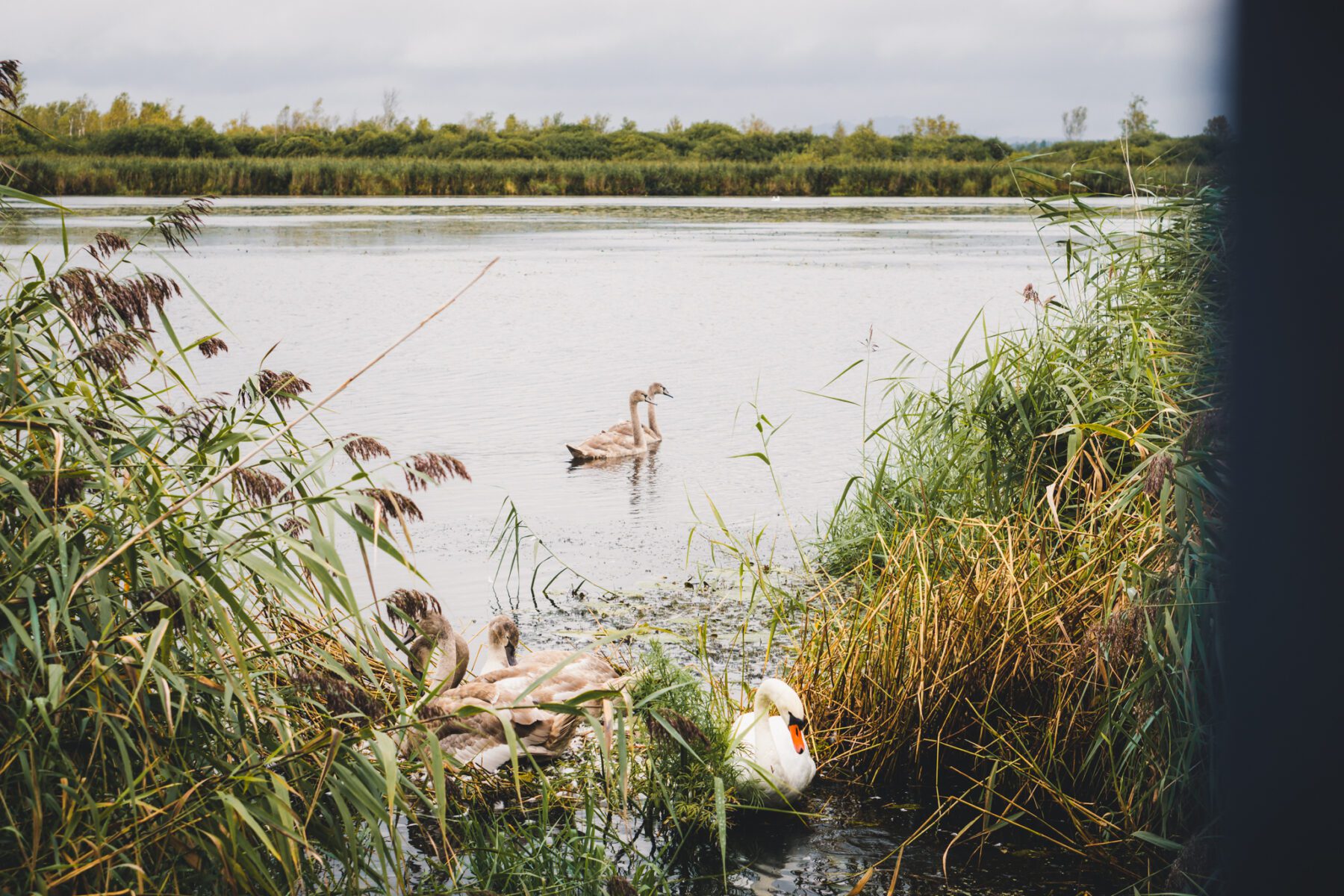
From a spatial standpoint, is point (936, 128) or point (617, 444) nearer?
point (617, 444)

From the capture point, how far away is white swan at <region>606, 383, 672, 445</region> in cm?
953

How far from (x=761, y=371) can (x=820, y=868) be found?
30.9 feet

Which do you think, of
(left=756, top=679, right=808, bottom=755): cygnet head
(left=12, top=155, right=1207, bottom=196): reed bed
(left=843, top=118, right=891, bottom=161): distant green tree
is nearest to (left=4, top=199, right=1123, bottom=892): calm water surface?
(left=756, top=679, right=808, bottom=755): cygnet head

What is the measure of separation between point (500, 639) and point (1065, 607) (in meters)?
2.08

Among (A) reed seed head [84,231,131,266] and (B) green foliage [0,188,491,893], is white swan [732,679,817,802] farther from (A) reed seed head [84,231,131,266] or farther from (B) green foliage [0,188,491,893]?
(A) reed seed head [84,231,131,266]

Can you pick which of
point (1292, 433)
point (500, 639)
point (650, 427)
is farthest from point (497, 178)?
point (1292, 433)

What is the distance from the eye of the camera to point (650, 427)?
404 inches

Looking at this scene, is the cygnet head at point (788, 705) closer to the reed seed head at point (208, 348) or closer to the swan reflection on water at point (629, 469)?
the reed seed head at point (208, 348)

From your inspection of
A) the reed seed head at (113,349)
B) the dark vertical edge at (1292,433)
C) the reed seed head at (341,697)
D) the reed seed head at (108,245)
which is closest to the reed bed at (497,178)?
the reed seed head at (108,245)

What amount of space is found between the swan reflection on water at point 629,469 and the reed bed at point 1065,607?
3.57 metres

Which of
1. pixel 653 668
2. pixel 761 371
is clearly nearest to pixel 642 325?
pixel 761 371

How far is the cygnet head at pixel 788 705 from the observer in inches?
146

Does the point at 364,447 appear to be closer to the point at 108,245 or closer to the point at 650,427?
the point at 108,245

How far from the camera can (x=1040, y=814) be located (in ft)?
12.1
